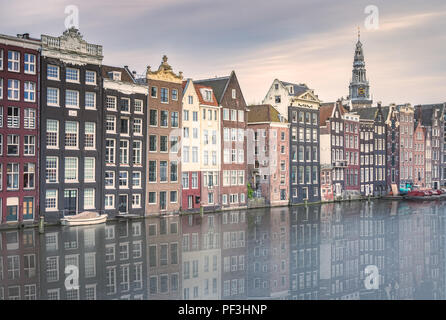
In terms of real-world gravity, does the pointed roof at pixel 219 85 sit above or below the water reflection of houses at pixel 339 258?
above

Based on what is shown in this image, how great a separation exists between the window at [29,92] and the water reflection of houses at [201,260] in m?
19.7

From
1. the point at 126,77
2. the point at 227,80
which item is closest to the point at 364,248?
the point at 126,77

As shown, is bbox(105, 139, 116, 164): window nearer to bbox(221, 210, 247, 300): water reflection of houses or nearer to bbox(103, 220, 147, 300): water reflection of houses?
bbox(103, 220, 147, 300): water reflection of houses

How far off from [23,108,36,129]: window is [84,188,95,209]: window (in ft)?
29.5

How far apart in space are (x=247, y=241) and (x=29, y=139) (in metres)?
24.3

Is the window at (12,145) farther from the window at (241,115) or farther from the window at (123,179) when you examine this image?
the window at (241,115)

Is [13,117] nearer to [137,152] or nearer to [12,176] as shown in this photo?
[12,176]

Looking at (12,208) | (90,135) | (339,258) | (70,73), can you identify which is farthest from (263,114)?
(339,258)

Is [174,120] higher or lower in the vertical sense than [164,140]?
higher

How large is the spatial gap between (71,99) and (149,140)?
1173 cm

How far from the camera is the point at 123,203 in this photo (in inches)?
2537

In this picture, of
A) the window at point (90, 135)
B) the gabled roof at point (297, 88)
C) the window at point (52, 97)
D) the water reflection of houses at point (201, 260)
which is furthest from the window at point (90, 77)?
the gabled roof at point (297, 88)

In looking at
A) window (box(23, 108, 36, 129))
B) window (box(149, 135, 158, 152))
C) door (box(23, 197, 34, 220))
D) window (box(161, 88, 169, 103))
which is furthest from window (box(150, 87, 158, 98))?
door (box(23, 197, 34, 220))

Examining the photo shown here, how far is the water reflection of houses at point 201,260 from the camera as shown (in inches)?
1165
